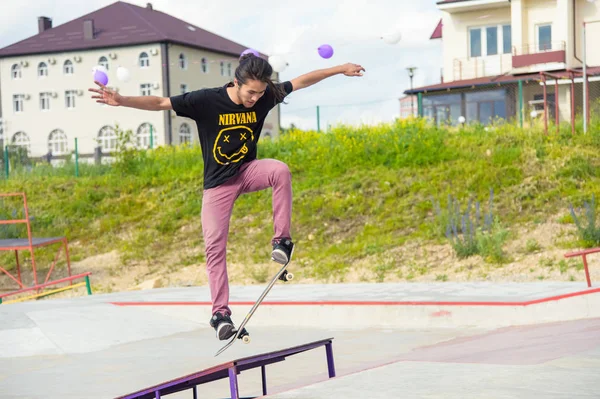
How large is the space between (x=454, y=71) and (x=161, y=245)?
19.4 meters

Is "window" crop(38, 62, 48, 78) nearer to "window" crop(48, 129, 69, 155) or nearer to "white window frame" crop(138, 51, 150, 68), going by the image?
"window" crop(48, 129, 69, 155)

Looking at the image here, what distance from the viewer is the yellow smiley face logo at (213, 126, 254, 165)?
5691 millimetres

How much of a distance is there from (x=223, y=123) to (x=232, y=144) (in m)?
0.16

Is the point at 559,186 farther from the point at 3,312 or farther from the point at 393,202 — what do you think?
the point at 3,312

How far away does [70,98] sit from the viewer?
57312 mm

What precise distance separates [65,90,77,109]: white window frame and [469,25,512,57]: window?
3187 centimetres

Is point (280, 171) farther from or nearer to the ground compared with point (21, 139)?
nearer to the ground

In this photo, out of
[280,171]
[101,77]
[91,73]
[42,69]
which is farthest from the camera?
[42,69]

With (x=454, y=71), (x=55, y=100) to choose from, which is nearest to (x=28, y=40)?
(x=55, y=100)

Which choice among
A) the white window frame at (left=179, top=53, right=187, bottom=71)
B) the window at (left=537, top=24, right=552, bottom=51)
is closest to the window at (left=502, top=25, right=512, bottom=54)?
the window at (left=537, top=24, right=552, bottom=51)

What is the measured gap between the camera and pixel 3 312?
1158cm

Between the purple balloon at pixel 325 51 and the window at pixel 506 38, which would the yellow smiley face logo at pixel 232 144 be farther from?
the window at pixel 506 38

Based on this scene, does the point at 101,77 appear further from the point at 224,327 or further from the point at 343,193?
the point at 343,193

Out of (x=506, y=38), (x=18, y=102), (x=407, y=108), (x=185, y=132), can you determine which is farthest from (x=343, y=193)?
(x=18, y=102)
